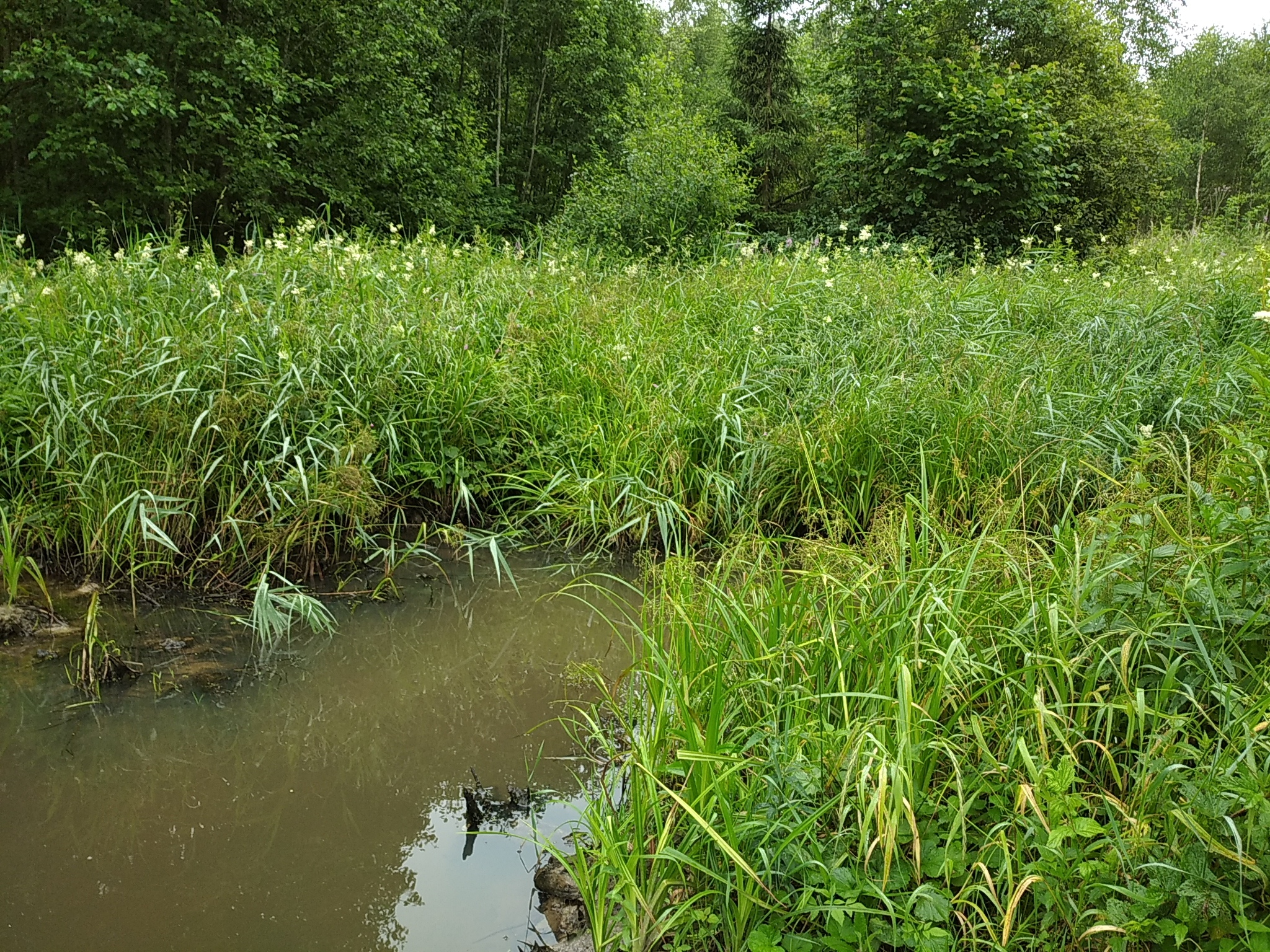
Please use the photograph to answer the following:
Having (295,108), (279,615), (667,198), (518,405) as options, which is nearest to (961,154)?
(667,198)

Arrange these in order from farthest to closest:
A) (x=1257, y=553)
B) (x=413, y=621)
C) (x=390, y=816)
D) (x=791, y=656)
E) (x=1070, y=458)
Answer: (x=1070, y=458), (x=413, y=621), (x=390, y=816), (x=791, y=656), (x=1257, y=553)

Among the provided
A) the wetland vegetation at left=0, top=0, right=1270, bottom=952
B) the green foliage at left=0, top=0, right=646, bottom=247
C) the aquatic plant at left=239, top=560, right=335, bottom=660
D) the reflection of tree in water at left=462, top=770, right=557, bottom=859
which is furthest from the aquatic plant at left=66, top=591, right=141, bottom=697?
the green foliage at left=0, top=0, right=646, bottom=247

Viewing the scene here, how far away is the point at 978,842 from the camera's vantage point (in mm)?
1731

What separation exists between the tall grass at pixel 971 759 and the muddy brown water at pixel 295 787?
0.41 m

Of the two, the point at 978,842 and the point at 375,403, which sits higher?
the point at 375,403

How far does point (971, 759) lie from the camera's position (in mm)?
1961

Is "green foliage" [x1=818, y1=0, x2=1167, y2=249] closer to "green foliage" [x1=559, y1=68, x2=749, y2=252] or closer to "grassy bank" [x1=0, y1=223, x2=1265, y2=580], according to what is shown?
"green foliage" [x1=559, y1=68, x2=749, y2=252]

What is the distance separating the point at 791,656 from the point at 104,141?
1049 centimetres

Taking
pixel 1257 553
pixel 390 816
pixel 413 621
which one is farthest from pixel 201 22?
pixel 1257 553

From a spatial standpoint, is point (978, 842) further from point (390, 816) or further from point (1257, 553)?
point (390, 816)

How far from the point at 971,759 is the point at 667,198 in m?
8.21

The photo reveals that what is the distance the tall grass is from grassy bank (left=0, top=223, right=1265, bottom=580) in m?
1.00

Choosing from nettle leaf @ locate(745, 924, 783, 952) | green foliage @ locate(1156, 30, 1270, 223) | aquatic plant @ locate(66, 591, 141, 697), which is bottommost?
aquatic plant @ locate(66, 591, 141, 697)

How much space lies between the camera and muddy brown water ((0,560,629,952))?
200 cm
